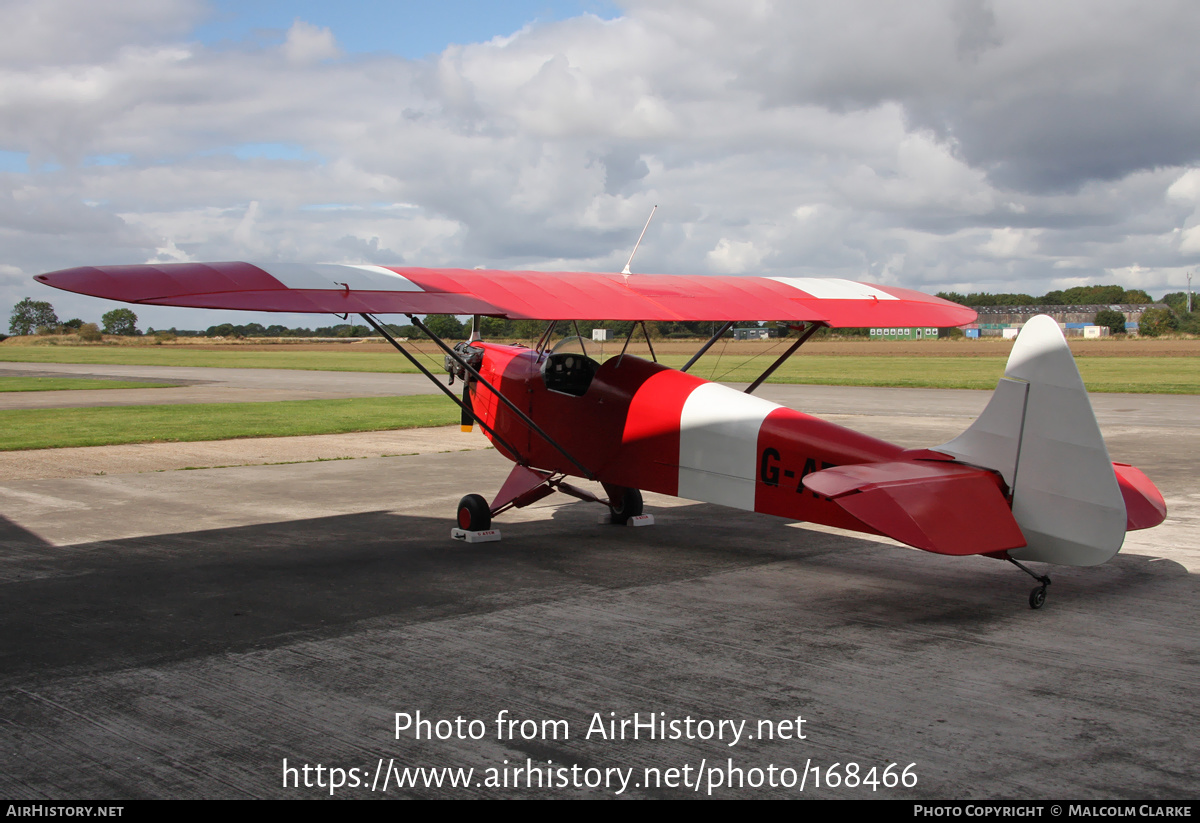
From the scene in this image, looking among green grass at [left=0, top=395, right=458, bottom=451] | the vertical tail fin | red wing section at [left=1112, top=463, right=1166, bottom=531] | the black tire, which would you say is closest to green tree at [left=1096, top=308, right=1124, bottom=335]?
green grass at [left=0, top=395, right=458, bottom=451]

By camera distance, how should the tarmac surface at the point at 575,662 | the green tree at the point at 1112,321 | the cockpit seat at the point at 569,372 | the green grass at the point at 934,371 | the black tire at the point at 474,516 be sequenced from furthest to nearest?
1. the green tree at the point at 1112,321
2. the green grass at the point at 934,371
3. the cockpit seat at the point at 569,372
4. the black tire at the point at 474,516
5. the tarmac surface at the point at 575,662

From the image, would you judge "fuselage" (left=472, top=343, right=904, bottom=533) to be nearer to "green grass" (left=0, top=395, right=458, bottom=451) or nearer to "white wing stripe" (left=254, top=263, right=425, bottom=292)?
"white wing stripe" (left=254, top=263, right=425, bottom=292)

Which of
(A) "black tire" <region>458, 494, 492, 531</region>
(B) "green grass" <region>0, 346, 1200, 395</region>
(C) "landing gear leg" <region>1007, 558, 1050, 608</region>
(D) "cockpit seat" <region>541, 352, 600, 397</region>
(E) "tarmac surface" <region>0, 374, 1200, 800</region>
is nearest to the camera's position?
(E) "tarmac surface" <region>0, 374, 1200, 800</region>

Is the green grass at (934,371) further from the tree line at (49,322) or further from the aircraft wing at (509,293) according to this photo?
the tree line at (49,322)

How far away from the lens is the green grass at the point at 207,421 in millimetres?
16484

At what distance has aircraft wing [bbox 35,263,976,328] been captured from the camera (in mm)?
6184

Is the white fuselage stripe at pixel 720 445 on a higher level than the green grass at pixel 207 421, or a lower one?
higher

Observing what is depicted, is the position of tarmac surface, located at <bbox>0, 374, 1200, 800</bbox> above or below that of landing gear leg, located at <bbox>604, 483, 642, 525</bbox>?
below

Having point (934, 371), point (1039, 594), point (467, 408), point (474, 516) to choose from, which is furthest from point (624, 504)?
point (934, 371)

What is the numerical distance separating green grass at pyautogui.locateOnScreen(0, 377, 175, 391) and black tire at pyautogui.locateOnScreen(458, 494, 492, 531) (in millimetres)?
26069

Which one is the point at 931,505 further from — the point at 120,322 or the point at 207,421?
the point at 120,322

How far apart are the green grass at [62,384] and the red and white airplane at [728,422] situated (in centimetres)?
2547

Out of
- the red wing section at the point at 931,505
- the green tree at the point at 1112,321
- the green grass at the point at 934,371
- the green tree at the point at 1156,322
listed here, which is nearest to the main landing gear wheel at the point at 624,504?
the red wing section at the point at 931,505

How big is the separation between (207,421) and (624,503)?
42.9 feet
